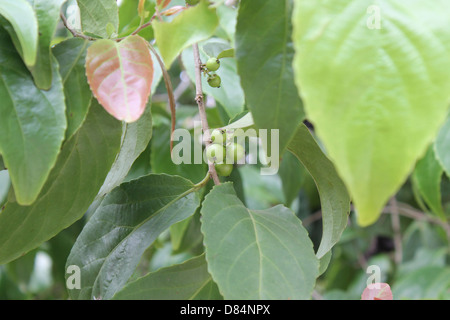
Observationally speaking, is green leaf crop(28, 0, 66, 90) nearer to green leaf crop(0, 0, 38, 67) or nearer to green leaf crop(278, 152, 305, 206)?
green leaf crop(0, 0, 38, 67)

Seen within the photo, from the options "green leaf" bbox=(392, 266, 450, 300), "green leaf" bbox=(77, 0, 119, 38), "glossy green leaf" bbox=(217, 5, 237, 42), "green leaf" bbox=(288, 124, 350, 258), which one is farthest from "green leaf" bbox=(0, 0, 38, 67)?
"green leaf" bbox=(392, 266, 450, 300)

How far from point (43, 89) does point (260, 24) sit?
0.18m

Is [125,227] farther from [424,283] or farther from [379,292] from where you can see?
[424,283]

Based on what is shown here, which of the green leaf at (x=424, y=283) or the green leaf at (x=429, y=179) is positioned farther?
the green leaf at (x=424, y=283)

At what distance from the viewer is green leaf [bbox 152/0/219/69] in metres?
0.36

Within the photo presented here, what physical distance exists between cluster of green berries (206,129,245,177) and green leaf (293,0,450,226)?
194 millimetres

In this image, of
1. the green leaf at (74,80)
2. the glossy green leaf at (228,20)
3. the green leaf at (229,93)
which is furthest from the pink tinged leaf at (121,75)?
the glossy green leaf at (228,20)

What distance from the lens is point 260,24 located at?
0.37 metres

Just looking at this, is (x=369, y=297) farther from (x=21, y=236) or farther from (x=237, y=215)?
(x=21, y=236)

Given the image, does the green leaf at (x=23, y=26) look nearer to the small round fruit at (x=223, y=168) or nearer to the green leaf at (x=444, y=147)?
the small round fruit at (x=223, y=168)

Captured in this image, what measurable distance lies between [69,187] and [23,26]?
150mm

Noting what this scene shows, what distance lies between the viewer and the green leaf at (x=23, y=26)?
34 centimetres

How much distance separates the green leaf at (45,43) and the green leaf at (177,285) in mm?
Result: 174
